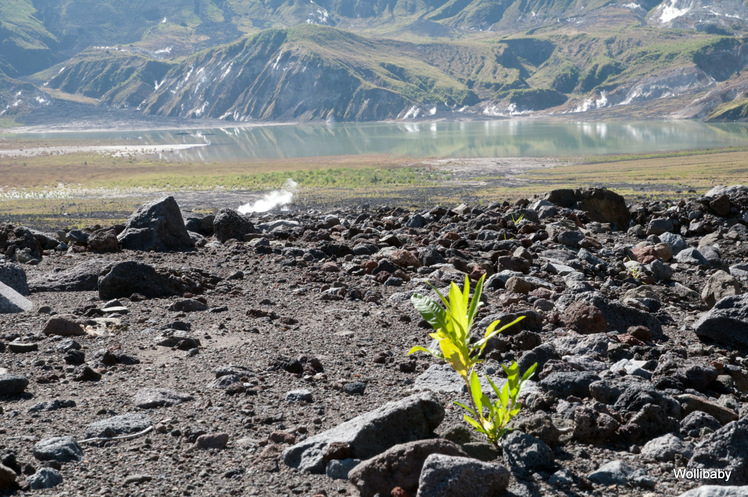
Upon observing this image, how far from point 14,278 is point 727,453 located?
9740mm

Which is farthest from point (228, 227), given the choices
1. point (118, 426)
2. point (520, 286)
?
point (118, 426)

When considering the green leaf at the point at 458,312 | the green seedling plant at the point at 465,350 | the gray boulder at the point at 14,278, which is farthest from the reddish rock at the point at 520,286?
the gray boulder at the point at 14,278

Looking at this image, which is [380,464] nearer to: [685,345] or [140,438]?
[140,438]

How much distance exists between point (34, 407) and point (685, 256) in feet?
37.5

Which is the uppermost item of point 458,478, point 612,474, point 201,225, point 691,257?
point 201,225

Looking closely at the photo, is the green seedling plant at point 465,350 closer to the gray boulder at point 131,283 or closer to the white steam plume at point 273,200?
the gray boulder at point 131,283

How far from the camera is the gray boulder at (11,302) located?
29.4 feet

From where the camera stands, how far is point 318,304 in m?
9.34

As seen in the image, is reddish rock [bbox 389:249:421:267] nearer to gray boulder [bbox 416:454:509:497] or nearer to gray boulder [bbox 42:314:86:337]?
gray boulder [bbox 42:314:86:337]

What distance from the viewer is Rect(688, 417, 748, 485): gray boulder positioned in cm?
402

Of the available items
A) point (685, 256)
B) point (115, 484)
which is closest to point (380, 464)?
point (115, 484)

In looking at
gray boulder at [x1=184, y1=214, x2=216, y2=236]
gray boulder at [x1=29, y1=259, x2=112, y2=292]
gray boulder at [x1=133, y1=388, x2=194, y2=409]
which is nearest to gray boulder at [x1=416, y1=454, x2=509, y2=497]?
gray boulder at [x1=133, y1=388, x2=194, y2=409]

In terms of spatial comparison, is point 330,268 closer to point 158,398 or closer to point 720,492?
point 158,398

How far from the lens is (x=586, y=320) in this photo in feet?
24.6
